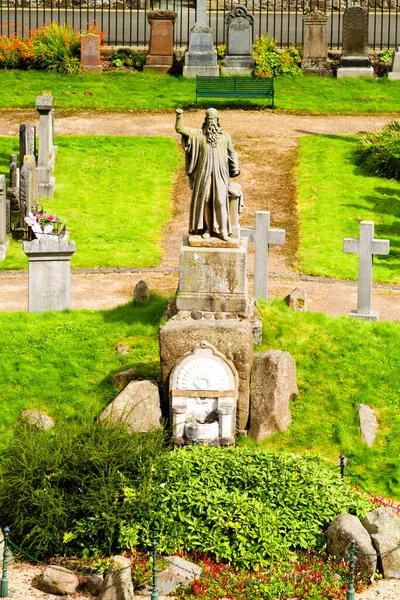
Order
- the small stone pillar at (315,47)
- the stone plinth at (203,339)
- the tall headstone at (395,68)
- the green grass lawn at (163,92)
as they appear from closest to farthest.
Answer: the stone plinth at (203,339) → the green grass lawn at (163,92) → the tall headstone at (395,68) → the small stone pillar at (315,47)

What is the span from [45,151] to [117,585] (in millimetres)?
16554

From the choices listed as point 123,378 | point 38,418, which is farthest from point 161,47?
point 38,418

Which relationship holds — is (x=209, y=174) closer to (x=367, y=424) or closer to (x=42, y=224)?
(x=367, y=424)

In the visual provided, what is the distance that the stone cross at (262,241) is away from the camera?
70.8 ft

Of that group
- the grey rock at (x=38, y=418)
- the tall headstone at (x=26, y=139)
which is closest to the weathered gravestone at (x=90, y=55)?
the tall headstone at (x=26, y=139)

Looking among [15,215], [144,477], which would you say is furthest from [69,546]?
[15,215]

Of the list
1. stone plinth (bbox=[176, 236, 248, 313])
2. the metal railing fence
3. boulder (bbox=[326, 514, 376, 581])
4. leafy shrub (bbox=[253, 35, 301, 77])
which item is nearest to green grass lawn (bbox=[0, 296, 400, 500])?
stone plinth (bbox=[176, 236, 248, 313])

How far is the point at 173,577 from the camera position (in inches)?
578

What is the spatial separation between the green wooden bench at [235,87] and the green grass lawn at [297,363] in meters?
15.3

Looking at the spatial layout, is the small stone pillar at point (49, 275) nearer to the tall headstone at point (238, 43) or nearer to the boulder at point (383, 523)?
the boulder at point (383, 523)

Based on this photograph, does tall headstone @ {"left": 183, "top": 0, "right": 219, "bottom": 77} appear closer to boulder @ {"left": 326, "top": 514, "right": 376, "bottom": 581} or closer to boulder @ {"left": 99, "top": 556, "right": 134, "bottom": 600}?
boulder @ {"left": 326, "top": 514, "right": 376, "bottom": 581}

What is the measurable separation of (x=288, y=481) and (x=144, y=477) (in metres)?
1.54

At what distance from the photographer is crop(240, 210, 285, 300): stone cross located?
21.6 meters

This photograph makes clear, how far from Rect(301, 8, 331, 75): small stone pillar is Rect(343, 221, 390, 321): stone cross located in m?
18.2
